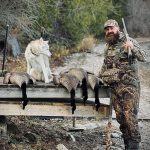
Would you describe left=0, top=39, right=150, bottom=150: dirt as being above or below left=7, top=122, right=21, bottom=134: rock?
below

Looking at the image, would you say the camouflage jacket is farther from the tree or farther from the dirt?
the tree

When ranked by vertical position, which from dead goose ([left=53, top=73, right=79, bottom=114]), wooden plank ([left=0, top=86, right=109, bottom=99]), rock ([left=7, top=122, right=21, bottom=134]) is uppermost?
dead goose ([left=53, top=73, right=79, bottom=114])

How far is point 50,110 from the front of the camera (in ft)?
24.8

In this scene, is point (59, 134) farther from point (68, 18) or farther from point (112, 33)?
point (68, 18)

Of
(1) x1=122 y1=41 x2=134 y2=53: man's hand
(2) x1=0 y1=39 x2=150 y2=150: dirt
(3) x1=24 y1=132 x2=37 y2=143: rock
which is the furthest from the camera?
(3) x1=24 y1=132 x2=37 y2=143: rock

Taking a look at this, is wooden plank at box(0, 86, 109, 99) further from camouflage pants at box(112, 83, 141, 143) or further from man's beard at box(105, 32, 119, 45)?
man's beard at box(105, 32, 119, 45)

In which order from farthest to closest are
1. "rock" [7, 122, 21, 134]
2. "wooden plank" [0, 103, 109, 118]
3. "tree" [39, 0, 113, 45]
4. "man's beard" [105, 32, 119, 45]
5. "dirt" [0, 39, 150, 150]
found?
"tree" [39, 0, 113, 45] < "rock" [7, 122, 21, 134] < "dirt" [0, 39, 150, 150] < "wooden plank" [0, 103, 109, 118] < "man's beard" [105, 32, 119, 45]

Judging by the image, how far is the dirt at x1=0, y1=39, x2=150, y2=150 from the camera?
775 cm

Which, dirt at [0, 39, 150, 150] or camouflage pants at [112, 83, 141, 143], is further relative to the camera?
dirt at [0, 39, 150, 150]

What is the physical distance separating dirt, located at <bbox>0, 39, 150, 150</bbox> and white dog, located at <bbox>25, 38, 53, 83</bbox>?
39.6 inches

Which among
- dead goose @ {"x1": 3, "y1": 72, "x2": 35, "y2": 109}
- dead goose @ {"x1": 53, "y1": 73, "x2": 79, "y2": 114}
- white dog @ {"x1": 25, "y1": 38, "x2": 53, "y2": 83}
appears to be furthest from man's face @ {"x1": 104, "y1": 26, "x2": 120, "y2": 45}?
dead goose @ {"x1": 3, "y1": 72, "x2": 35, "y2": 109}

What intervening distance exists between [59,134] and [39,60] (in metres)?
1.57

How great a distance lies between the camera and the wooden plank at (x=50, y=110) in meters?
7.48

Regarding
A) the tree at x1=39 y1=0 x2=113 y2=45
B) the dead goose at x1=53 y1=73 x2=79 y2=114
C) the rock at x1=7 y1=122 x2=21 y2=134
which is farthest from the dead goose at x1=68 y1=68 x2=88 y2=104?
the tree at x1=39 y1=0 x2=113 y2=45
